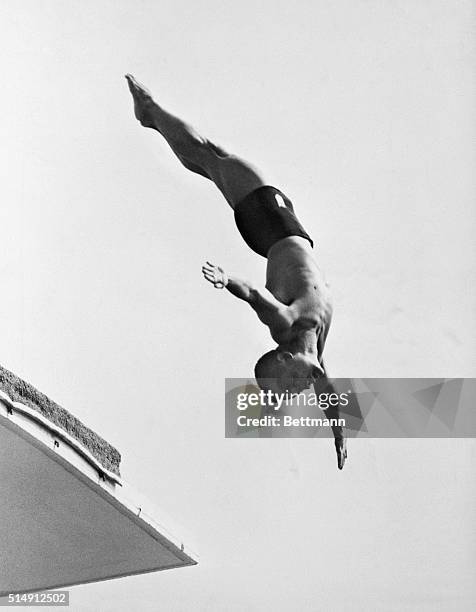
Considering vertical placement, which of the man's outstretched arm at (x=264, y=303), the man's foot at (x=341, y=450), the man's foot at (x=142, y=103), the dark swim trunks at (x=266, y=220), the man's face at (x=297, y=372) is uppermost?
the man's foot at (x=142, y=103)

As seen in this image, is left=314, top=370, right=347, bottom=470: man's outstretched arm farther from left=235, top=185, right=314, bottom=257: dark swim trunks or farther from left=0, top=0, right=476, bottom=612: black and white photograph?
left=235, top=185, right=314, bottom=257: dark swim trunks

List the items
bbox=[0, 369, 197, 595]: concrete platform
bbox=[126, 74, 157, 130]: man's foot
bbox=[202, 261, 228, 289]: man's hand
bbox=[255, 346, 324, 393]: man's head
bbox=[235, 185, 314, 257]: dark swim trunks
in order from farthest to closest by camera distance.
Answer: bbox=[126, 74, 157, 130]: man's foot < bbox=[235, 185, 314, 257]: dark swim trunks < bbox=[255, 346, 324, 393]: man's head < bbox=[202, 261, 228, 289]: man's hand < bbox=[0, 369, 197, 595]: concrete platform

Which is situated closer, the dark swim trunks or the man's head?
the man's head

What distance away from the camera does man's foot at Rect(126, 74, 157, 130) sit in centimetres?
274

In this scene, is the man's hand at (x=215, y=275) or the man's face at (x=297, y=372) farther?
the man's face at (x=297, y=372)

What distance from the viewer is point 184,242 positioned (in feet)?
8.65

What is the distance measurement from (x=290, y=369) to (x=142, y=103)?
2.89 feet

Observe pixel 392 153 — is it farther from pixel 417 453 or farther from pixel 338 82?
pixel 417 453

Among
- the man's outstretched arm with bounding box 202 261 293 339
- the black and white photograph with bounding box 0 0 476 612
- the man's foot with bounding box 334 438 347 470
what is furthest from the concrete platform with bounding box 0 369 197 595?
the man's outstretched arm with bounding box 202 261 293 339

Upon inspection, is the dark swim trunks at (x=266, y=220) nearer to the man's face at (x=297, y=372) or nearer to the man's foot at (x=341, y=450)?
the man's face at (x=297, y=372)

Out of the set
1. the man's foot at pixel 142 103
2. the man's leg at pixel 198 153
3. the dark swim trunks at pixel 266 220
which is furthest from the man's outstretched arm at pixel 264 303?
the man's foot at pixel 142 103

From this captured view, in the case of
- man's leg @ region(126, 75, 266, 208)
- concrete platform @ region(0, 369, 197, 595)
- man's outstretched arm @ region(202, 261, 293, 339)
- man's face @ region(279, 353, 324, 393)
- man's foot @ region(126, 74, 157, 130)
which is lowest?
concrete platform @ region(0, 369, 197, 595)

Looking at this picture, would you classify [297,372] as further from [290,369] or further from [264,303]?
[264,303]

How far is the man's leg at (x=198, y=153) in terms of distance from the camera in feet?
8.74
